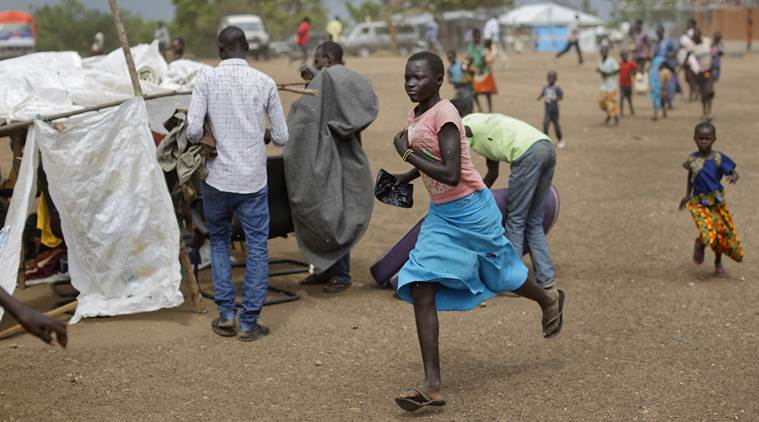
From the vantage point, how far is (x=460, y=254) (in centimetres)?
494

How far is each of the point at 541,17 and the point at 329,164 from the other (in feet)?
146

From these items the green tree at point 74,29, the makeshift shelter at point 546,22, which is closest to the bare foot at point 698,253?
the green tree at point 74,29

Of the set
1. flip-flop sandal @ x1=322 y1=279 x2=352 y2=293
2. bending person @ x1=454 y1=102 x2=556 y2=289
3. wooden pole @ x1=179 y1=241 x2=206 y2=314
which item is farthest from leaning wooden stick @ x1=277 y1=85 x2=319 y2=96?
flip-flop sandal @ x1=322 y1=279 x2=352 y2=293

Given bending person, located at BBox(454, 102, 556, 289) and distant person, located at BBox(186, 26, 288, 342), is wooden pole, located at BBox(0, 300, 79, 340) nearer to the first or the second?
distant person, located at BBox(186, 26, 288, 342)

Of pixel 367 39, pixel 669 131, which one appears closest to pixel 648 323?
pixel 669 131

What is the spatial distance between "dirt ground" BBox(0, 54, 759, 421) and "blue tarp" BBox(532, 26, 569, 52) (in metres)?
39.6

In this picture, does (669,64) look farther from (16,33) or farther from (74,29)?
(16,33)

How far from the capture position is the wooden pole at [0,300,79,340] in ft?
20.2

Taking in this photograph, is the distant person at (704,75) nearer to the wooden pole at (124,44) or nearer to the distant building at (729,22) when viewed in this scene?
the wooden pole at (124,44)

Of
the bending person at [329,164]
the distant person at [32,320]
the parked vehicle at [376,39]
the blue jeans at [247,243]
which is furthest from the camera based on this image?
the parked vehicle at [376,39]

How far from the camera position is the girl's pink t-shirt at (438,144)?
15.8 feet

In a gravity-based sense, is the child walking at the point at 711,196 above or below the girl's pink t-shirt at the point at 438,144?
below

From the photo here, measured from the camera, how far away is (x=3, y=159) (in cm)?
1170

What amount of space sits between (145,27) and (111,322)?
4092 cm
